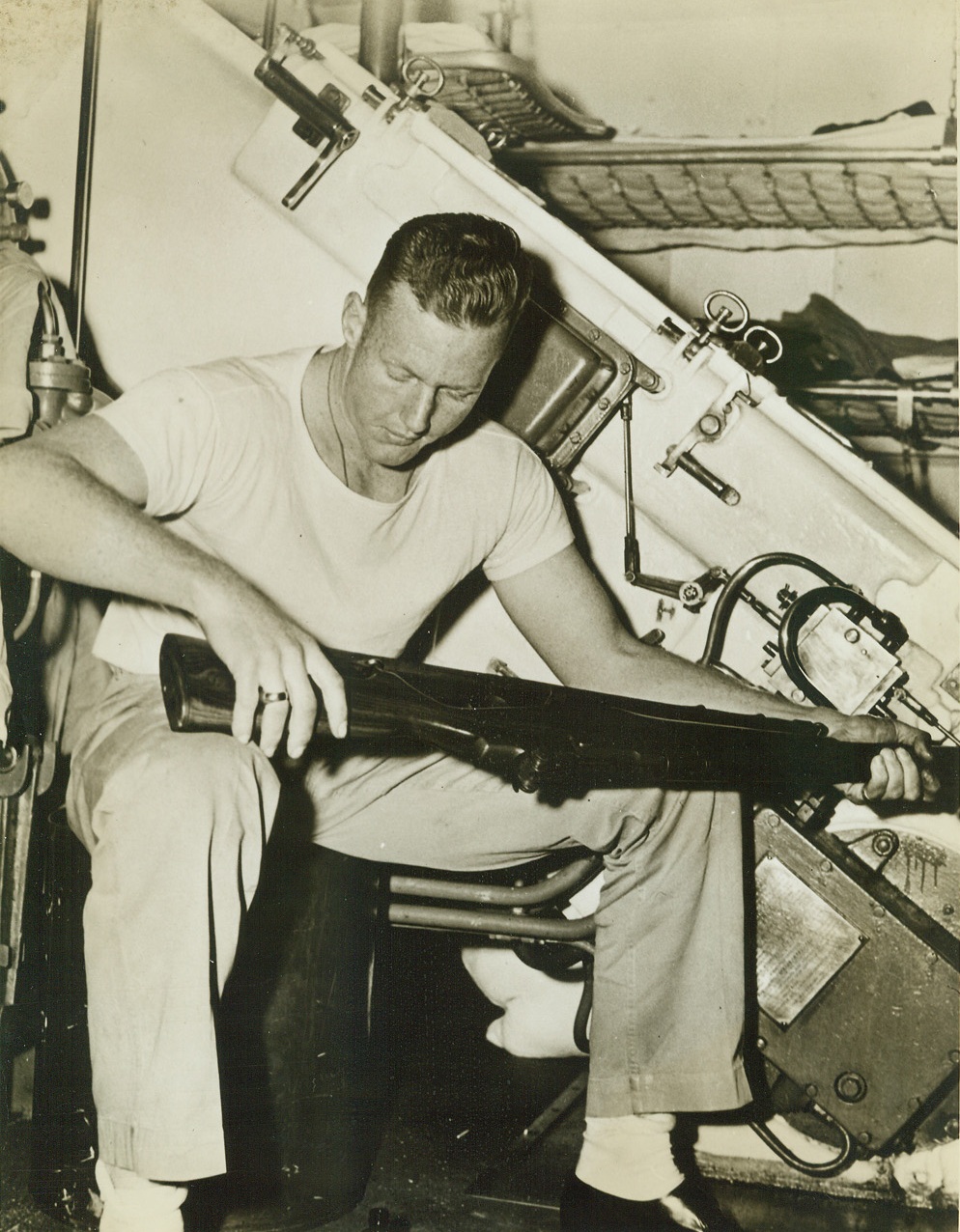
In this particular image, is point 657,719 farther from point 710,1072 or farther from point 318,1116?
point 318,1116

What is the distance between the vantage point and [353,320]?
1.18m

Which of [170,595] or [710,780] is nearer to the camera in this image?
[170,595]

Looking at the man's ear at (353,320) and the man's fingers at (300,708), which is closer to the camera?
the man's fingers at (300,708)

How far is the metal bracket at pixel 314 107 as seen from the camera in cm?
150

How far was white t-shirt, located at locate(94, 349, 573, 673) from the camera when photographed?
3.54 feet

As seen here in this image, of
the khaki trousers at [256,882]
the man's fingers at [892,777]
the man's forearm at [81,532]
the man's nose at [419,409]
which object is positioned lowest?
the khaki trousers at [256,882]

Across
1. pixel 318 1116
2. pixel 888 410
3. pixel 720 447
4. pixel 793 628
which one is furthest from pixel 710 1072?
pixel 888 410

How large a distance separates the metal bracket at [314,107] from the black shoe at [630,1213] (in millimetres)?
1407

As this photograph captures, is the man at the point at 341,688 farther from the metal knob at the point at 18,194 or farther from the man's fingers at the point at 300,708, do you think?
the metal knob at the point at 18,194

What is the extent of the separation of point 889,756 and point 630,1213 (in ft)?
1.94

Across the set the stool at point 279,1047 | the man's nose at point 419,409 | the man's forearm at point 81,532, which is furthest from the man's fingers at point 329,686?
the man's nose at point 419,409

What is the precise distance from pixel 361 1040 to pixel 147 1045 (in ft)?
1.18

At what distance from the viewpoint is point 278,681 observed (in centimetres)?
80

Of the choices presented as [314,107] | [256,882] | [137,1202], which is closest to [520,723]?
[256,882]
